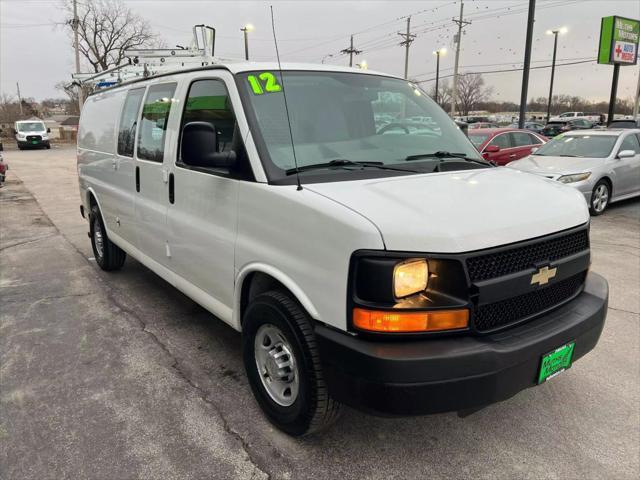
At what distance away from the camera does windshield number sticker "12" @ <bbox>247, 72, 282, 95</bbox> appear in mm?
3012

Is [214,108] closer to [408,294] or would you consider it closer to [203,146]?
[203,146]

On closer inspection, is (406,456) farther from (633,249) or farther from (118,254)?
(633,249)

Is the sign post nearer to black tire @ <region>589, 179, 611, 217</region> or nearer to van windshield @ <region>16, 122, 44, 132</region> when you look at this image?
black tire @ <region>589, 179, 611, 217</region>

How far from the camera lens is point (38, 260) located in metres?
6.77

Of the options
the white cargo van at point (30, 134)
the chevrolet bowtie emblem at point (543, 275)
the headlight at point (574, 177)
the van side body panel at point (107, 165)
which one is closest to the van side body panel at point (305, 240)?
the chevrolet bowtie emblem at point (543, 275)

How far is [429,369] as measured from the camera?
2.08m

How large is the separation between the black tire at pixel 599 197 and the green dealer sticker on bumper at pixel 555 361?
7.93 meters

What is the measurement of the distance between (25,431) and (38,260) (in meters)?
4.49

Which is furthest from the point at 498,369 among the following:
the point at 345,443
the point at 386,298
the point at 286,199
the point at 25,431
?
the point at 25,431

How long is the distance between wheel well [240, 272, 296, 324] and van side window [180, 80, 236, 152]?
2.70ft

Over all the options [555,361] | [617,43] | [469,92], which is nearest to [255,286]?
[555,361]

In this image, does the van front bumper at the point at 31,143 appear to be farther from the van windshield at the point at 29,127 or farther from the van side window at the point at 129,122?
the van side window at the point at 129,122

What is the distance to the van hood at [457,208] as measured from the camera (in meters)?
2.12

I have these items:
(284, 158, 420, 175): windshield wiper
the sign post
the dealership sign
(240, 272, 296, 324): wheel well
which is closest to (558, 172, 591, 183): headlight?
(284, 158, 420, 175): windshield wiper
